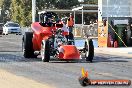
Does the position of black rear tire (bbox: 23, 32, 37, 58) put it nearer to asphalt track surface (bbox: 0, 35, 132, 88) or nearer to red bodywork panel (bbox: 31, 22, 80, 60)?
red bodywork panel (bbox: 31, 22, 80, 60)

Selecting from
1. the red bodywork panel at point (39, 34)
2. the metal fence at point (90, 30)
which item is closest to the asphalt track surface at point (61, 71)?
the red bodywork panel at point (39, 34)

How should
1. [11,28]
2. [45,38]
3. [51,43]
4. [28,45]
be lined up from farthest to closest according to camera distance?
1. [11,28]
2. [28,45]
3. [45,38]
4. [51,43]

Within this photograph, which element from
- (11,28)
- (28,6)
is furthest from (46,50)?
(28,6)

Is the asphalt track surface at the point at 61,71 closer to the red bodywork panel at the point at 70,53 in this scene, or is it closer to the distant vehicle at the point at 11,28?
the red bodywork panel at the point at 70,53

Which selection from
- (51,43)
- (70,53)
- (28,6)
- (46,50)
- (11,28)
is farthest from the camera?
(28,6)

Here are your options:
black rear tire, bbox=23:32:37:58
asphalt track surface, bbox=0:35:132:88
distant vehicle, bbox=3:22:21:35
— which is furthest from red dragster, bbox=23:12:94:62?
distant vehicle, bbox=3:22:21:35

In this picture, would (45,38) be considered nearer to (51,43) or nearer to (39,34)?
(39,34)

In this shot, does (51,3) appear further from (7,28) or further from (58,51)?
(58,51)

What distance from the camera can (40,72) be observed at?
15219mm

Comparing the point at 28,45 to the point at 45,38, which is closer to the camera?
the point at 45,38

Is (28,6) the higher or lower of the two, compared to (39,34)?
higher

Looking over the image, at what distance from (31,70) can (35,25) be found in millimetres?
5251

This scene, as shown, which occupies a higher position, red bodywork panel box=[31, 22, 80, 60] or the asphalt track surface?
red bodywork panel box=[31, 22, 80, 60]

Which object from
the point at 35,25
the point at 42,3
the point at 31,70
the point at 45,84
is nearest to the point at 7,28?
the point at 42,3
